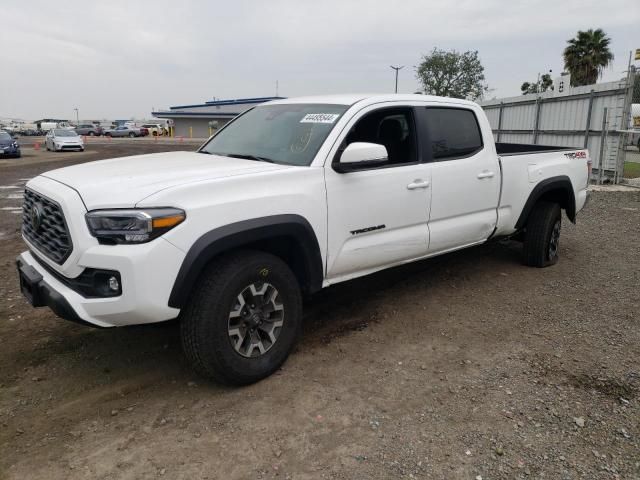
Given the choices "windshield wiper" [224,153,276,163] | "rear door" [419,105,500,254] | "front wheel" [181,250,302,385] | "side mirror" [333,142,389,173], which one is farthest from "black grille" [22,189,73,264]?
"rear door" [419,105,500,254]

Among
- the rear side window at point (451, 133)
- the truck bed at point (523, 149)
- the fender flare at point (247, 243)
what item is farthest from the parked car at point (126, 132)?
the fender flare at point (247, 243)

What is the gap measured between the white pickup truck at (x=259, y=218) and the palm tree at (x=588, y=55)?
38985mm

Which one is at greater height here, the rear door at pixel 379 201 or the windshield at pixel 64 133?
the windshield at pixel 64 133

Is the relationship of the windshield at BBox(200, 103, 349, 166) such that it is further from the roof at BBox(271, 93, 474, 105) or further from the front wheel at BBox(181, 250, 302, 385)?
the front wheel at BBox(181, 250, 302, 385)

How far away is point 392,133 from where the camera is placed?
430cm

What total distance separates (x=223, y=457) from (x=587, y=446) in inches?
74.6

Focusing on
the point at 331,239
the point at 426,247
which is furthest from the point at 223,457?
the point at 426,247

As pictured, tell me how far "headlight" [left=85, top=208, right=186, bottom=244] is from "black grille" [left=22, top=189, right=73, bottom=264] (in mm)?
230

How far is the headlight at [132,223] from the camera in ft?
8.84

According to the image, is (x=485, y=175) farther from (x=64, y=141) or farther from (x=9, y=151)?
(x=64, y=141)

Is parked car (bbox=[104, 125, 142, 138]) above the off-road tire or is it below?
above

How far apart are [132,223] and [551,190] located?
4.57m

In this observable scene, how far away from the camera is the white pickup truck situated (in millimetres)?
2754

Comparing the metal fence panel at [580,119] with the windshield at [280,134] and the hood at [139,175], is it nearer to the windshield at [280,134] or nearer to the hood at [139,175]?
the windshield at [280,134]
